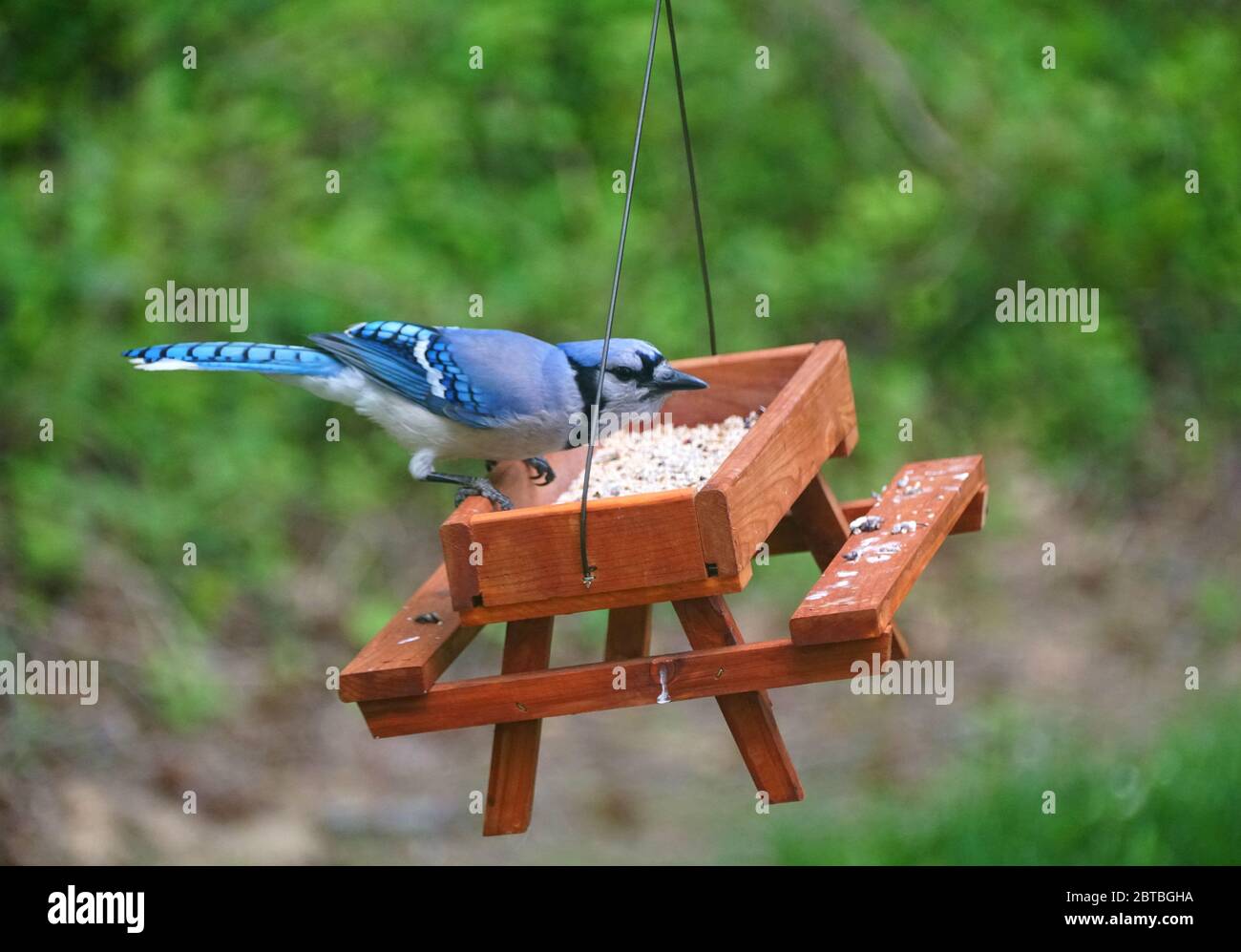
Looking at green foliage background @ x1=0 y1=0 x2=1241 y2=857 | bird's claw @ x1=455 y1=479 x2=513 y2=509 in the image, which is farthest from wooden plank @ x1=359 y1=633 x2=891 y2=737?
green foliage background @ x1=0 y1=0 x2=1241 y2=857

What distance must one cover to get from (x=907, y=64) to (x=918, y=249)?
3.12ft

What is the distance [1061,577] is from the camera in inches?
302

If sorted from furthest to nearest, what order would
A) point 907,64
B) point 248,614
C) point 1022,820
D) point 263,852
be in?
point 907,64
point 248,614
point 263,852
point 1022,820

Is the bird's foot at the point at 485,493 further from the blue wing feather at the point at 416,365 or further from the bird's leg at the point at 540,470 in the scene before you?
the bird's leg at the point at 540,470

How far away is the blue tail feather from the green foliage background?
271 cm

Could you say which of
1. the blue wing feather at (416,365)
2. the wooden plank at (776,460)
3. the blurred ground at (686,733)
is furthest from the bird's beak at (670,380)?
the blurred ground at (686,733)

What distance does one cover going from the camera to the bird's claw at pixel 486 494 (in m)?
3.14

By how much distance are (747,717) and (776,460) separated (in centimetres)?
48

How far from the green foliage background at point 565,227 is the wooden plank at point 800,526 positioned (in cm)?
308

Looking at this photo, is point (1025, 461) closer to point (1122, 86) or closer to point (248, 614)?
point (1122, 86)

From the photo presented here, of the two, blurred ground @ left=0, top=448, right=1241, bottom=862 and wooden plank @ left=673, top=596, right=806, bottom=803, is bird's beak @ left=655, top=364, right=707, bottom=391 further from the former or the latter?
blurred ground @ left=0, top=448, right=1241, bottom=862

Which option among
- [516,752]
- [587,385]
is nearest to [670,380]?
[587,385]

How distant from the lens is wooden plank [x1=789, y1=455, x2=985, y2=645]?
2684 millimetres
